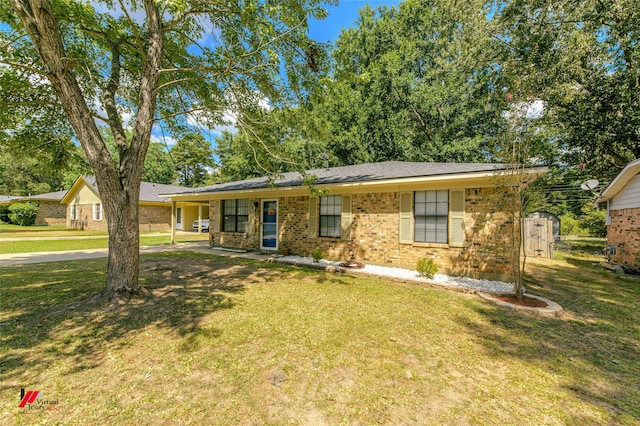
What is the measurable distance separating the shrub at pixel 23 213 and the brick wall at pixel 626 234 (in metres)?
41.6

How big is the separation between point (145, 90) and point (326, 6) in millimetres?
4372

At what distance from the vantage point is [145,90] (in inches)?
194

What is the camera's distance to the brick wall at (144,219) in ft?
72.4

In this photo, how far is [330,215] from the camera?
9.35m

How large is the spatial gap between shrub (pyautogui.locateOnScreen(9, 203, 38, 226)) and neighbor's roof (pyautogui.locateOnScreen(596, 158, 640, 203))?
41.3 m

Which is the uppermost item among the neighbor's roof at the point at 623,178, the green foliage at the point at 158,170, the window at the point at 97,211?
the green foliage at the point at 158,170

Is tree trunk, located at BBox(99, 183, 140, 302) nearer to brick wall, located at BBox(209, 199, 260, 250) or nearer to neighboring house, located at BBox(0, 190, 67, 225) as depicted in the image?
brick wall, located at BBox(209, 199, 260, 250)

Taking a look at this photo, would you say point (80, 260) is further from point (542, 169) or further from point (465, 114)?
point (465, 114)

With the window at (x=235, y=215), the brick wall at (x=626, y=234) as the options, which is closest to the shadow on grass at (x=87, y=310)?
A: the window at (x=235, y=215)

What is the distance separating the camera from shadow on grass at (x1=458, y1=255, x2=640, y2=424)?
8.55 feet

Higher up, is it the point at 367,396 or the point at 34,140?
the point at 34,140

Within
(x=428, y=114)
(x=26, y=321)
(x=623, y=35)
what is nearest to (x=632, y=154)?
(x=623, y=35)

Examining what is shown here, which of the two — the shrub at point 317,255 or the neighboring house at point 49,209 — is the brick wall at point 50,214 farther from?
the shrub at point 317,255
